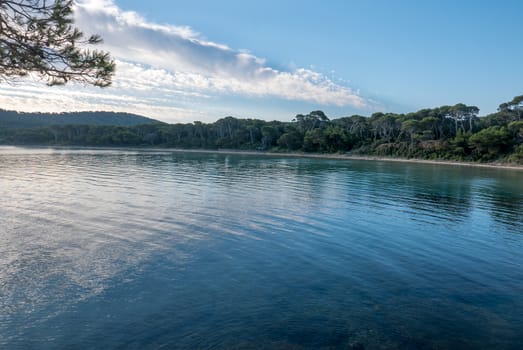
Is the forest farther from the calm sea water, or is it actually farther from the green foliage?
the calm sea water

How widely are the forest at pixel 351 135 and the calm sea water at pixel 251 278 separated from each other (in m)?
75.2

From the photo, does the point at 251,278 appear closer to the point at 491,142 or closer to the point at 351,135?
the point at 491,142

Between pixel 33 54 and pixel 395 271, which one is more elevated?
pixel 33 54

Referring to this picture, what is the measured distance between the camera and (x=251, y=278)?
9742 millimetres

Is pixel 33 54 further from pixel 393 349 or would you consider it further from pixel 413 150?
pixel 413 150

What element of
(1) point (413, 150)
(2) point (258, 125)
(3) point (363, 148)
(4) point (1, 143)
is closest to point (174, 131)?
(2) point (258, 125)

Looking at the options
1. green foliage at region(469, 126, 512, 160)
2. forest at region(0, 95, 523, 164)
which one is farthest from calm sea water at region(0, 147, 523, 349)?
forest at region(0, 95, 523, 164)

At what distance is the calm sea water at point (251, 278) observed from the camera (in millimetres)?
6867

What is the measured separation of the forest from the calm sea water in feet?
247

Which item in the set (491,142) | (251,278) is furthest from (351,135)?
(251,278)

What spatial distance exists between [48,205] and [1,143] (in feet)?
488

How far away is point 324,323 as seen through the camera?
7.35 meters

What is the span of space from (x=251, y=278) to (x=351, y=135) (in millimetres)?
109991

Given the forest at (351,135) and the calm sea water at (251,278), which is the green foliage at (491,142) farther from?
the calm sea water at (251,278)
